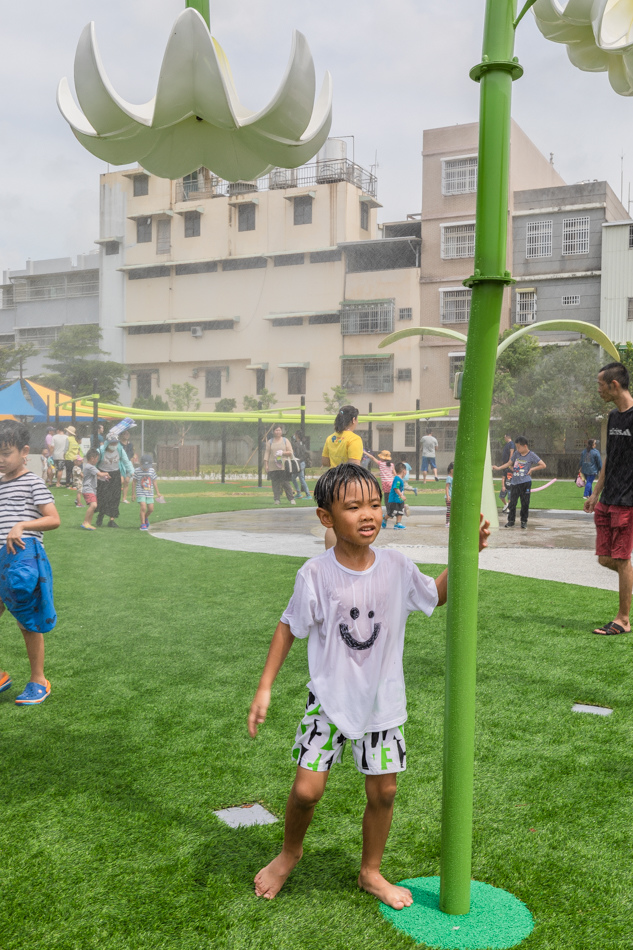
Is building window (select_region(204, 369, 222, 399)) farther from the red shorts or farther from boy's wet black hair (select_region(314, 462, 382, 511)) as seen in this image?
boy's wet black hair (select_region(314, 462, 382, 511))

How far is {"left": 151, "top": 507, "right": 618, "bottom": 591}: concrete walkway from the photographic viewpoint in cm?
729

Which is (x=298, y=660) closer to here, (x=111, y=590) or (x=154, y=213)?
(x=111, y=590)

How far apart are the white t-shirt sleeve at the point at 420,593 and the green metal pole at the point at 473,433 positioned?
0.18 meters

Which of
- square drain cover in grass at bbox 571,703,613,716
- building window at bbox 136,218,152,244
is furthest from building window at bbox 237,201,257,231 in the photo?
square drain cover in grass at bbox 571,703,613,716

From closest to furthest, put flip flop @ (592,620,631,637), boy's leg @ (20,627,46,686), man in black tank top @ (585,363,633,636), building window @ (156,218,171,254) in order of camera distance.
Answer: boy's leg @ (20,627,46,686) → man in black tank top @ (585,363,633,636) → flip flop @ (592,620,631,637) → building window @ (156,218,171,254)

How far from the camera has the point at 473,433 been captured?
1.69m

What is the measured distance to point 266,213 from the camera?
5.11 m

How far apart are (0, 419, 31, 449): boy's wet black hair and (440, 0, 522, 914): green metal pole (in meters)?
2.21

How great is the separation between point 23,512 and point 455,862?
2.27 metres

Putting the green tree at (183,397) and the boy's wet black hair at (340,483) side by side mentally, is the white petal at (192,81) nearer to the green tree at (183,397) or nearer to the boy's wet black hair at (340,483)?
the boy's wet black hair at (340,483)

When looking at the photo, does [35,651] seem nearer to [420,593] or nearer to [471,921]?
[420,593]

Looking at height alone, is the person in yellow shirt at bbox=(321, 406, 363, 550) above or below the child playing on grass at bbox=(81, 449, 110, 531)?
above

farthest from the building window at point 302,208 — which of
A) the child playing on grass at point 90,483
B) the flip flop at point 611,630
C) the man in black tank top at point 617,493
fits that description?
the child playing on grass at point 90,483

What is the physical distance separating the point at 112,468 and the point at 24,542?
23.5ft
